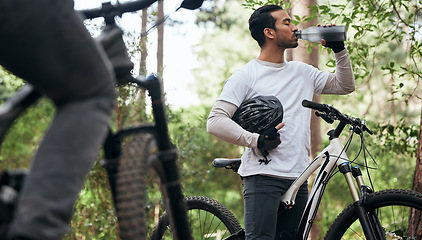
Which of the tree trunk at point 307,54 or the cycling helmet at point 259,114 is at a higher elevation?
the tree trunk at point 307,54

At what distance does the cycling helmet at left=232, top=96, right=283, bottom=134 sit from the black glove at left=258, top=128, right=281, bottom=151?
106 millimetres

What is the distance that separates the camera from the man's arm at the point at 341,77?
10.7 ft

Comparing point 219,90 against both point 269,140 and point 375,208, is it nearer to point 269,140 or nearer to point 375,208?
point 269,140

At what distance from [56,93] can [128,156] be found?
37 cm

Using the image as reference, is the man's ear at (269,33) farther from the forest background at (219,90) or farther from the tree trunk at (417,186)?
the tree trunk at (417,186)

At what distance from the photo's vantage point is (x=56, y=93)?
1.18m

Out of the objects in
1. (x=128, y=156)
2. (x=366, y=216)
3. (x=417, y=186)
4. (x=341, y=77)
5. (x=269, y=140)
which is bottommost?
(x=128, y=156)

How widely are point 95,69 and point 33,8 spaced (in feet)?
0.59

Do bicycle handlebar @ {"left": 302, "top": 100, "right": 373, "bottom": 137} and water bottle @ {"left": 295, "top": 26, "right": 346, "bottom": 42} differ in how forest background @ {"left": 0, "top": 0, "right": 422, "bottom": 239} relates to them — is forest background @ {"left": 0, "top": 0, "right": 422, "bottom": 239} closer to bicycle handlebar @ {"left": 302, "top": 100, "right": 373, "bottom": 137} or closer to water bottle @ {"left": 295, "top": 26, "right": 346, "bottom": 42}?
water bottle @ {"left": 295, "top": 26, "right": 346, "bottom": 42}

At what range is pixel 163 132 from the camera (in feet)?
5.49

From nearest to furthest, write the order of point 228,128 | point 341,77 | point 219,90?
point 228,128
point 341,77
point 219,90

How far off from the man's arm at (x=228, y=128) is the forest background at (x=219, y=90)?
1334mm

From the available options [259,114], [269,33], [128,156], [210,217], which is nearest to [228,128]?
[259,114]

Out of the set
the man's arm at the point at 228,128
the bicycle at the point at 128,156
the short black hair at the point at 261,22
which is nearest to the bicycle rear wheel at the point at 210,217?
the man's arm at the point at 228,128
